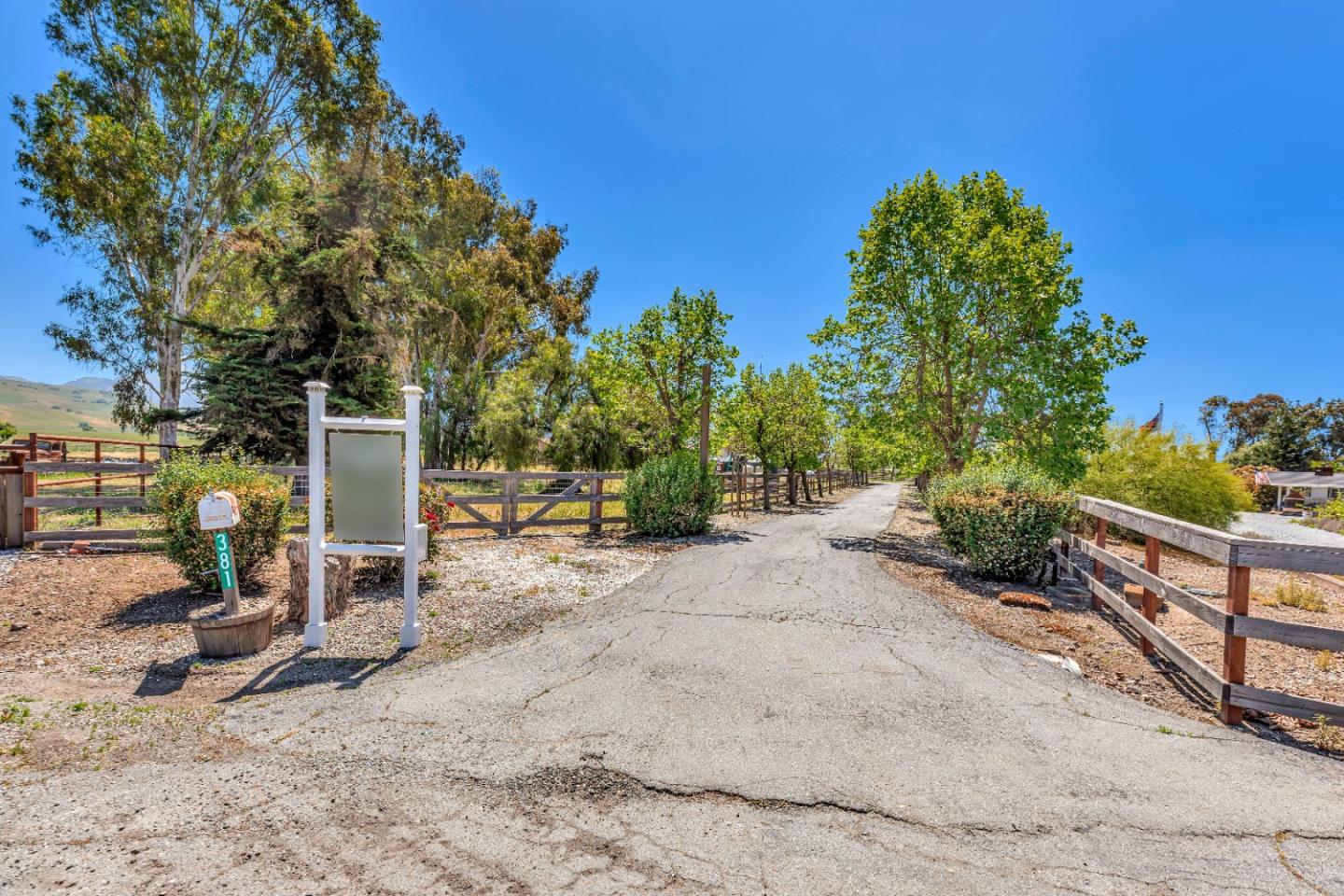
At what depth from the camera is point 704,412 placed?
44.0 feet

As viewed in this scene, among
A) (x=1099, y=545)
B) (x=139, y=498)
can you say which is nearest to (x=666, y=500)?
(x=1099, y=545)

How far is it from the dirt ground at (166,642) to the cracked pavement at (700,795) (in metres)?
0.38

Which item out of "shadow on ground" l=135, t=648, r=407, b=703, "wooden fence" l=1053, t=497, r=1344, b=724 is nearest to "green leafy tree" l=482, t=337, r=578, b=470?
"shadow on ground" l=135, t=648, r=407, b=703

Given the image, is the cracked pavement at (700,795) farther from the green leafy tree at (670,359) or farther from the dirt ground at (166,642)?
the green leafy tree at (670,359)

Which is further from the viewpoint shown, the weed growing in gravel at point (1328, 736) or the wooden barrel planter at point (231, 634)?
the wooden barrel planter at point (231, 634)

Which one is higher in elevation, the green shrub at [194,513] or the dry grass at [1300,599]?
the green shrub at [194,513]

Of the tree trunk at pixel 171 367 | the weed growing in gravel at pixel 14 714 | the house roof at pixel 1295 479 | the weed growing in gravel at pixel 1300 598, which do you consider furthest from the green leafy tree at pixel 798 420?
the house roof at pixel 1295 479

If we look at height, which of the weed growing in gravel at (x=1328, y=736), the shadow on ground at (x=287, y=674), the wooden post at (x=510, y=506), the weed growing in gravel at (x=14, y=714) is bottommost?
the shadow on ground at (x=287, y=674)

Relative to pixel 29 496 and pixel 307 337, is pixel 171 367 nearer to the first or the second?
pixel 307 337

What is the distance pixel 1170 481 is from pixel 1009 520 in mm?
8177

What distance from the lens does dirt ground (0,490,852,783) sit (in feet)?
10.3

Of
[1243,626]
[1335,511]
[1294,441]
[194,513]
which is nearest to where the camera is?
[1243,626]

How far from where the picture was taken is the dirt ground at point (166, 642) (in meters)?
3.15

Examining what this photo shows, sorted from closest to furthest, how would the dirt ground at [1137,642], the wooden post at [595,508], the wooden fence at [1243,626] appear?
the wooden fence at [1243,626], the dirt ground at [1137,642], the wooden post at [595,508]
